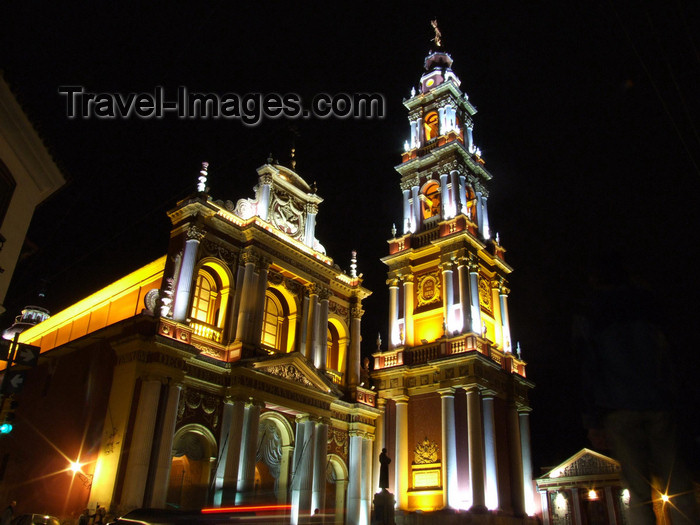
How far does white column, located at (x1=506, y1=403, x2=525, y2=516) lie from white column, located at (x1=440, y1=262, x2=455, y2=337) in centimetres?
425

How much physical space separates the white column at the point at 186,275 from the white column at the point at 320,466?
6.70 metres

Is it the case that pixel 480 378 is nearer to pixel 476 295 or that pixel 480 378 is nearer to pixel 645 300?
pixel 476 295

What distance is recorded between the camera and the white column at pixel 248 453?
17953 mm

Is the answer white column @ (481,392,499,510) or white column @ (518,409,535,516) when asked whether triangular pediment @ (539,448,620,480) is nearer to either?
white column @ (518,409,535,516)

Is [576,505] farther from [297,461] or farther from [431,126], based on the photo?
[431,126]

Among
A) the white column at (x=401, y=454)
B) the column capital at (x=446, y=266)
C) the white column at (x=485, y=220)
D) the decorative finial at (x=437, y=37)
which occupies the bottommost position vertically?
the white column at (x=401, y=454)

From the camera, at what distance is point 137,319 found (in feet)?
57.8

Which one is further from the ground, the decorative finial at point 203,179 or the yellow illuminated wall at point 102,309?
the decorative finial at point 203,179

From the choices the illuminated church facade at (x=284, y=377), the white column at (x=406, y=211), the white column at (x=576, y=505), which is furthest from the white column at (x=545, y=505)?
the white column at (x=406, y=211)

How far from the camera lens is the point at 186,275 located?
63.6 ft

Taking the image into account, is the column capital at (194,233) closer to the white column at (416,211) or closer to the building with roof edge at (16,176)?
the building with roof edge at (16,176)

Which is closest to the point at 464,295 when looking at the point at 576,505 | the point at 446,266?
the point at 446,266

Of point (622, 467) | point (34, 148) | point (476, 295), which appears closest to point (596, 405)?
point (622, 467)

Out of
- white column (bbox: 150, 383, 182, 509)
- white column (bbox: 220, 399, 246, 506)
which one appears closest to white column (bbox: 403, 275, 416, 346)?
white column (bbox: 220, 399, 246, 506)
